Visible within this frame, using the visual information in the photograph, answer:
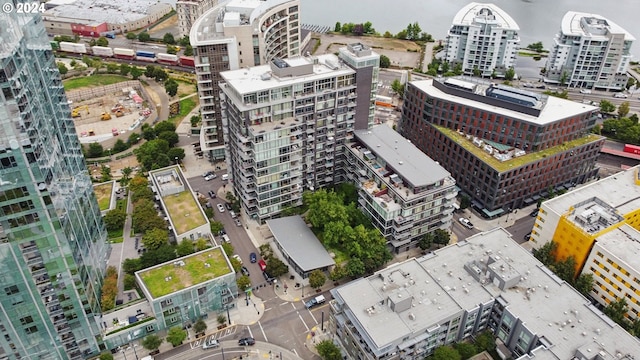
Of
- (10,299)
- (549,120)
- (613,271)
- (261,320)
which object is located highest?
(549,120)

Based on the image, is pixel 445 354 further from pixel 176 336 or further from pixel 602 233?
pixel 176 336

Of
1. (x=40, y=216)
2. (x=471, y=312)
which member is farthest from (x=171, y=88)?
Result: (x=471, y=312)

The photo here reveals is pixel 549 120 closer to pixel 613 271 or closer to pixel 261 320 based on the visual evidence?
pixel 613 271

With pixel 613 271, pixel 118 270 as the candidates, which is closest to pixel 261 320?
pixel 118 270

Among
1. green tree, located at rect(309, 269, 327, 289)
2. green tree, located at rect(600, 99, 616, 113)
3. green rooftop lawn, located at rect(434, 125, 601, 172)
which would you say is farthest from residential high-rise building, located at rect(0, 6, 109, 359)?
green tree, located at rect(600, 99, 616, 113)

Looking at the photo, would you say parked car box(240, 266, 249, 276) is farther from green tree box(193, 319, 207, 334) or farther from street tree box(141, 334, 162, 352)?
street tree box(141, 334, 162, 352)

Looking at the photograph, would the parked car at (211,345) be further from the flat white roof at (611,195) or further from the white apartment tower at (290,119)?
the flat white roof at (611,195)
